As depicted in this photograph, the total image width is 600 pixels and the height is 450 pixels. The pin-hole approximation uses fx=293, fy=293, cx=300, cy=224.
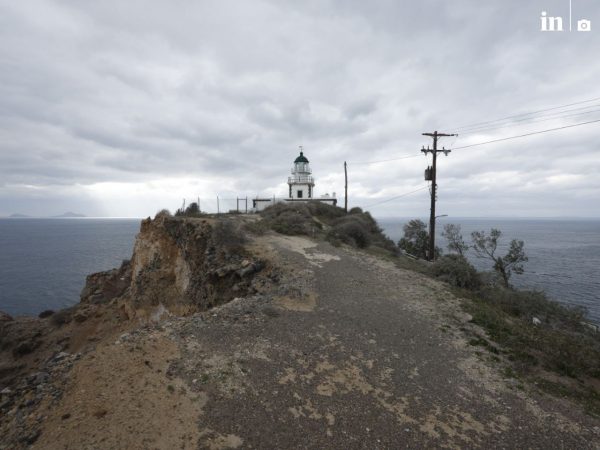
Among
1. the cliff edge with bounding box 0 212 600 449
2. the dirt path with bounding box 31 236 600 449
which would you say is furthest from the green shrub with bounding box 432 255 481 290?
the dirt path with bounding box 31 236 600 449

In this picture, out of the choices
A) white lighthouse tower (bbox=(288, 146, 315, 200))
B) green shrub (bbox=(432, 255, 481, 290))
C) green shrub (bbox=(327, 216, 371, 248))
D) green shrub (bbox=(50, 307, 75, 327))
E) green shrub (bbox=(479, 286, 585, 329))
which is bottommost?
green shrub (bbox=(50, 307, 75, 327))

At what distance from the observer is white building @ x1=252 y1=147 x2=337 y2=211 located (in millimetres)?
41881

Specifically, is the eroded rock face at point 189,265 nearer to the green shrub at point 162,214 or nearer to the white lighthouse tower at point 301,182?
the green shrub at point 162,214

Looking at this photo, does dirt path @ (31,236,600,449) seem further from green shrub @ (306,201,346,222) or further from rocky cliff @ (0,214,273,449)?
green shrub @ (306,201,346,222)

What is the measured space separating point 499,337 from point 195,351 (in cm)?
738

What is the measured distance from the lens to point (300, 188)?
42875mm

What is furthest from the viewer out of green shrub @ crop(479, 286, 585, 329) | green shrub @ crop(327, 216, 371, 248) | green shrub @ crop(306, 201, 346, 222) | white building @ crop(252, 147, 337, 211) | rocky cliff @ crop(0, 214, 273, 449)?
white building @ crop(252, 147, 337, 211)

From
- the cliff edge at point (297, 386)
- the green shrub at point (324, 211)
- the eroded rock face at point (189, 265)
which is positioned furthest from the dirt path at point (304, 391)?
the green shrub at point (324, 211)

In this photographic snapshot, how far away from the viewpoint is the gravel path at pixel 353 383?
14.2 ft

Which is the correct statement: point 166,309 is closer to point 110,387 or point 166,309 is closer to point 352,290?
point 352,290

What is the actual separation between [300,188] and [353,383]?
126 ft

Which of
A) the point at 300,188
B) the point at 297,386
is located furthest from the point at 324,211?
the point at 297,386

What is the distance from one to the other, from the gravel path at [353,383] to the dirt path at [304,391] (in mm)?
22

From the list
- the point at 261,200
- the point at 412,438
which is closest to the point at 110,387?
the point at 412,438
